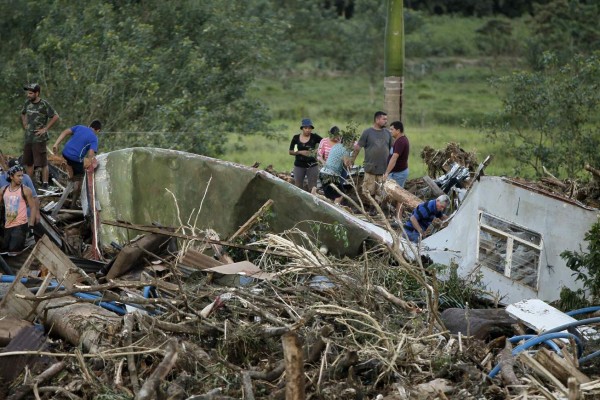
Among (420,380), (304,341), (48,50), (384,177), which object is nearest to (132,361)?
(304,341)

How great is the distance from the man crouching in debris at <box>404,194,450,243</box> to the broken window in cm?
57

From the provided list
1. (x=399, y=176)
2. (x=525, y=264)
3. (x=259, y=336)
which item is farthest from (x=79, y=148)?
(x=525, y=264)

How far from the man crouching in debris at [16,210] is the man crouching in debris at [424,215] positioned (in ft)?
14.8

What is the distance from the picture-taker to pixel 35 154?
47.8 feet

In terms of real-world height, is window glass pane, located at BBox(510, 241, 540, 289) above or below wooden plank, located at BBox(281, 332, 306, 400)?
below

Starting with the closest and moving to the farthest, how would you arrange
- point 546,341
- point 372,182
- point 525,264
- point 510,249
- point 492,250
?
point 546,341 → point 525,264 → point 510,249 → point 492,250 → point 372,182

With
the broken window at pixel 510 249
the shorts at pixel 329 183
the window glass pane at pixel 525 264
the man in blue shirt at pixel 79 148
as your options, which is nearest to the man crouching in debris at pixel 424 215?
the broken window at pixel 510 249

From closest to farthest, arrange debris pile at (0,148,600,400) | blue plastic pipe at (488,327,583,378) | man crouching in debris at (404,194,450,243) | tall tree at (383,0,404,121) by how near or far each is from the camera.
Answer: debris pile at (0,148,600,400) < blue plastic pipe at (488,327,583,378) < man crouching in debris at (404,194,450,243) < tall tree at (383,0,404,121)

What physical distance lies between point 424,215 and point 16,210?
15.8 feet

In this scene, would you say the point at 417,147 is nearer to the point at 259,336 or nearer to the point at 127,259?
the point at 127,259

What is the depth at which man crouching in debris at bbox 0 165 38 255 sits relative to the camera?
1183cm

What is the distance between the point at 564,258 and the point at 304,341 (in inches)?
140

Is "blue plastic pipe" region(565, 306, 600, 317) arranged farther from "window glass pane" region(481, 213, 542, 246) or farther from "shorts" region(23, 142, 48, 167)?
"shorts" region(23, 142, 48, 167)

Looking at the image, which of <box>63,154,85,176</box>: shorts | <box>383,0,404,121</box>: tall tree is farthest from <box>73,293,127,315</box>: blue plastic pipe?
<box>383,0,404,121</box>: tall tree
